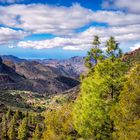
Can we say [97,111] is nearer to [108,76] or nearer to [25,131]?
[108,76]

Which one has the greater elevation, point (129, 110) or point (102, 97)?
point (102, 97)

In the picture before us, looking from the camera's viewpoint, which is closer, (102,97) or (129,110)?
(129,110)

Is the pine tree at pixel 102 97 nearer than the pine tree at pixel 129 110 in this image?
No

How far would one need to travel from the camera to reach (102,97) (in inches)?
1689

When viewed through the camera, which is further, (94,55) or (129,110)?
(94,55)

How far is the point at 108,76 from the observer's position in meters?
42.1

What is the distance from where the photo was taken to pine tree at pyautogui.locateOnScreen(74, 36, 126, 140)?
42.0 meters

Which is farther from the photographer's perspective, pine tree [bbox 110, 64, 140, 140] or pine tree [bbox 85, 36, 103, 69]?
pine tree [bbox 85, 36, 103, 69]

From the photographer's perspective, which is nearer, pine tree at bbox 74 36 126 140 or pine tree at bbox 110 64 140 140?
pine tree at bbox 110 64 140 140

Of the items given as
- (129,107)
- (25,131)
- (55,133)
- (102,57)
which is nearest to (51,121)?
(55,133)

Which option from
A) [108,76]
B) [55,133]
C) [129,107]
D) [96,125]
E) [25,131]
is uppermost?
[108,76]

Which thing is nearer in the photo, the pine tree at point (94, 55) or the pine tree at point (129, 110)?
the pine tree at point (129, 110)

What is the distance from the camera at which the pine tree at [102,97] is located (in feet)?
138

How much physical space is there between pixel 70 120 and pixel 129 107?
2135 centimetres
